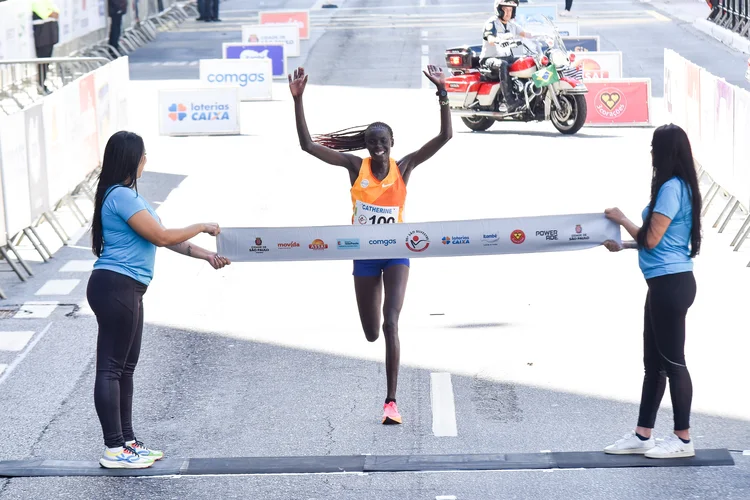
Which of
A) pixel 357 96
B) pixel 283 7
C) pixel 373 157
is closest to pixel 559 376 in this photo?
pixel 373 157

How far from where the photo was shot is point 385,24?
45.8 metres

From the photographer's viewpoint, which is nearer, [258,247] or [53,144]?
[258,247]

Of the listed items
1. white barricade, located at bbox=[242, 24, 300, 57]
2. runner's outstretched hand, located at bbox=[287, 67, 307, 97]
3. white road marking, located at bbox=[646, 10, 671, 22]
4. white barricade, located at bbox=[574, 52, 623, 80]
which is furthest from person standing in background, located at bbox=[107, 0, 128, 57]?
runner's outstretched hand, located at bbox=[287, 67, 307, 97]

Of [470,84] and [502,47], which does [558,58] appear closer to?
[502,47]

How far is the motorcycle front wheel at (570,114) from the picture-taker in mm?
21641

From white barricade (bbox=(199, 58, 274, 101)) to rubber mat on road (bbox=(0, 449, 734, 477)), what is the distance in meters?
20.9

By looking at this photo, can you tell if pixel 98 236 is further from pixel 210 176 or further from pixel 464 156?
pixel 464 156

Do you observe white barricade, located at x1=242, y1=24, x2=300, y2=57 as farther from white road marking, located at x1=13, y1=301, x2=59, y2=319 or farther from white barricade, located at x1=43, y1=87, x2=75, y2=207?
white road marking, located at x1=13, y1=301, x2=59, y2=319

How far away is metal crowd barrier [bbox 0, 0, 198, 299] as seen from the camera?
1375 cm

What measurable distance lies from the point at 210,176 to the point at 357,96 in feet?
32.7

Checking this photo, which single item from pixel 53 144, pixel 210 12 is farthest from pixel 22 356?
pixel 210 12

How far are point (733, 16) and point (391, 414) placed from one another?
33.4 metres

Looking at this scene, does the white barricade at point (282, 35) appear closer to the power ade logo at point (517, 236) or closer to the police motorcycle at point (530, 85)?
the police motorcycle at point (530, 85)

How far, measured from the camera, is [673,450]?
7.50 m
